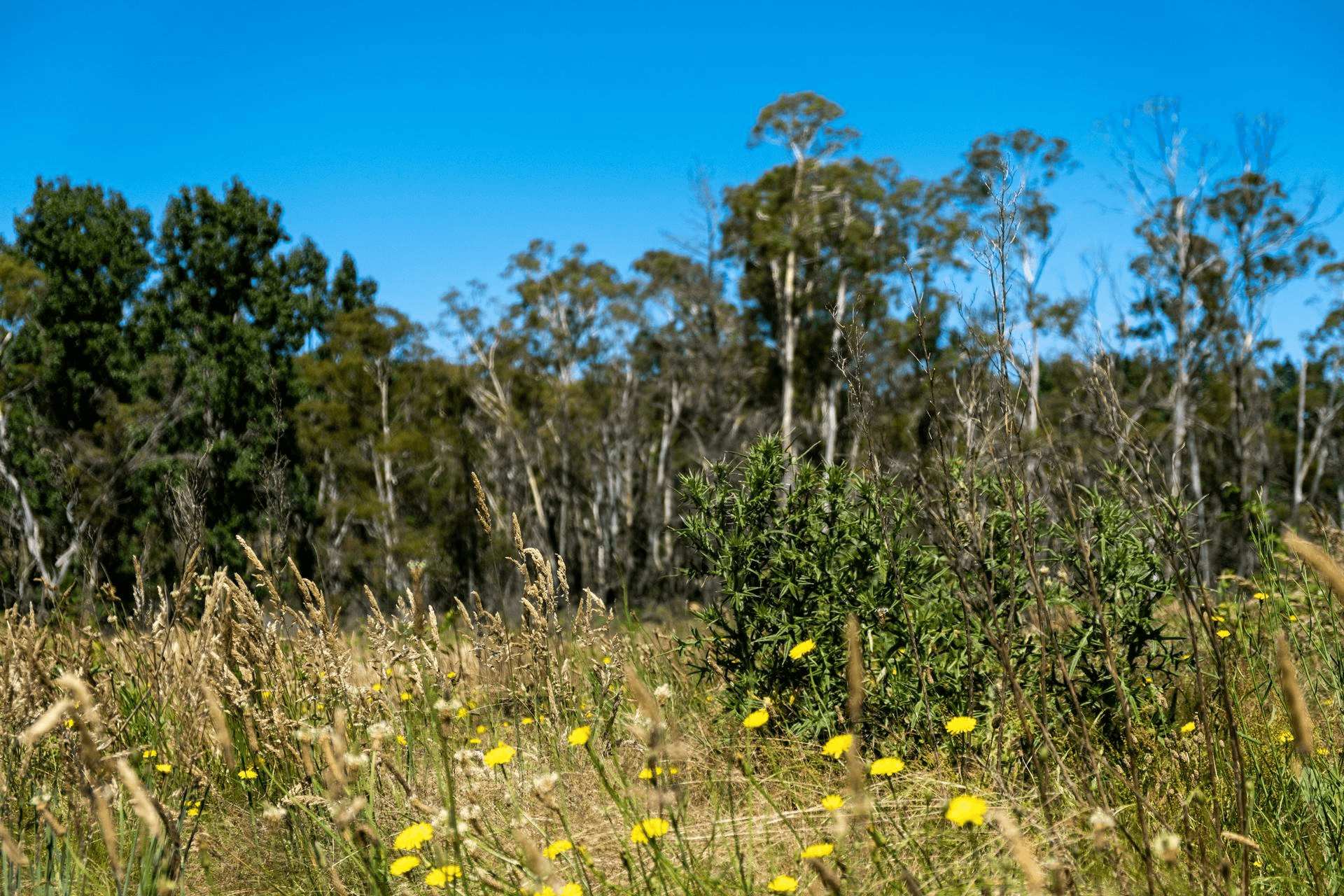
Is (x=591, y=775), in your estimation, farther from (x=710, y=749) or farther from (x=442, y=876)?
(x=442, y=876)

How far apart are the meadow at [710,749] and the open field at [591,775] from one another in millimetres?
17

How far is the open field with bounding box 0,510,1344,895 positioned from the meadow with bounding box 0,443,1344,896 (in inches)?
0.7

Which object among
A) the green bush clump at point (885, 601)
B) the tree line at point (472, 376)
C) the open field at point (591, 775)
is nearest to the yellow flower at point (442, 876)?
the open field at point (591, 775)

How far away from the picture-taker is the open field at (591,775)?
5.88ft

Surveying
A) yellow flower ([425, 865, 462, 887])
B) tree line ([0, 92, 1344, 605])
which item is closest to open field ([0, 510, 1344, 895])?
yellow flower ([425, 865, 462, 887])

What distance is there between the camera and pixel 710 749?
3.11m

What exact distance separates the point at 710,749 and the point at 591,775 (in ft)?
1.37

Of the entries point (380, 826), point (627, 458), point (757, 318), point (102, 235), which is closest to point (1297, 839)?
point (380, 826)

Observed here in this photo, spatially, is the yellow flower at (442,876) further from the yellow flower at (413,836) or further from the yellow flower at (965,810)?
the yellow flower at (965,810)

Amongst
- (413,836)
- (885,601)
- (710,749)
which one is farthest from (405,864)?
(885,601)

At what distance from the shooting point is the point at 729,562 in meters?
3.18

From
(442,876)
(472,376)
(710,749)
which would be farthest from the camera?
A: (472,376)

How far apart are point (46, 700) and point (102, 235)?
94.0ft

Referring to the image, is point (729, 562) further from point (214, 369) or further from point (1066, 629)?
point (214, 369)
